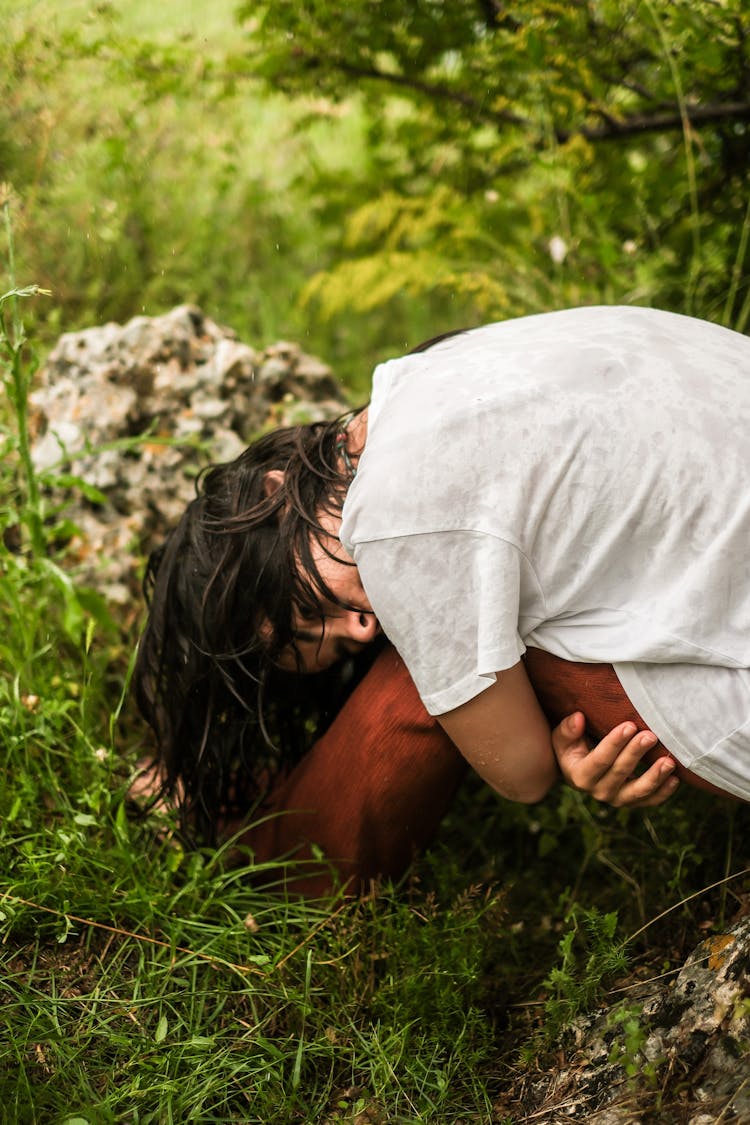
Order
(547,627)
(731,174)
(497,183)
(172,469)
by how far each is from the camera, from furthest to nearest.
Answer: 1. (497,183)
2. (172,469)
3. (731,174)
4. (547,627)

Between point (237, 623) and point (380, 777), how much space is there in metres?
0.43

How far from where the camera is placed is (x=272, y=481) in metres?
1.99

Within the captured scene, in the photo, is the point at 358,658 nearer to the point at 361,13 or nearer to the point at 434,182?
the point at 361,13

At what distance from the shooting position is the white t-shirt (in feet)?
4.95

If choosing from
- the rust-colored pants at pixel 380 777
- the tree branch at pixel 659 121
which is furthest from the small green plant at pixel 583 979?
the tree branch at pixel 659 121

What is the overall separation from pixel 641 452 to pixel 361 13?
194cm

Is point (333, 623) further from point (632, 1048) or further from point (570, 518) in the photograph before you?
point (632, 1048)

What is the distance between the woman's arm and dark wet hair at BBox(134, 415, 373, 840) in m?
0.38

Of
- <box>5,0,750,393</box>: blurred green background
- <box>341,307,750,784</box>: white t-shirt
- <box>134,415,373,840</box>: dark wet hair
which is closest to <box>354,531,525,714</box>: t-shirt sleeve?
<box>341,307,750,784</box>: white t-shirt

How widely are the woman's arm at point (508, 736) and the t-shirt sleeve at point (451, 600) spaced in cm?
6

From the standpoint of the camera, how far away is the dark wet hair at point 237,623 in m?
1.89

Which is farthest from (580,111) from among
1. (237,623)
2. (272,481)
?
(237,623)

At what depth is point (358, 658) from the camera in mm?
2143

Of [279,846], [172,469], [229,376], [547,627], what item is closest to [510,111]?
[229,376]
